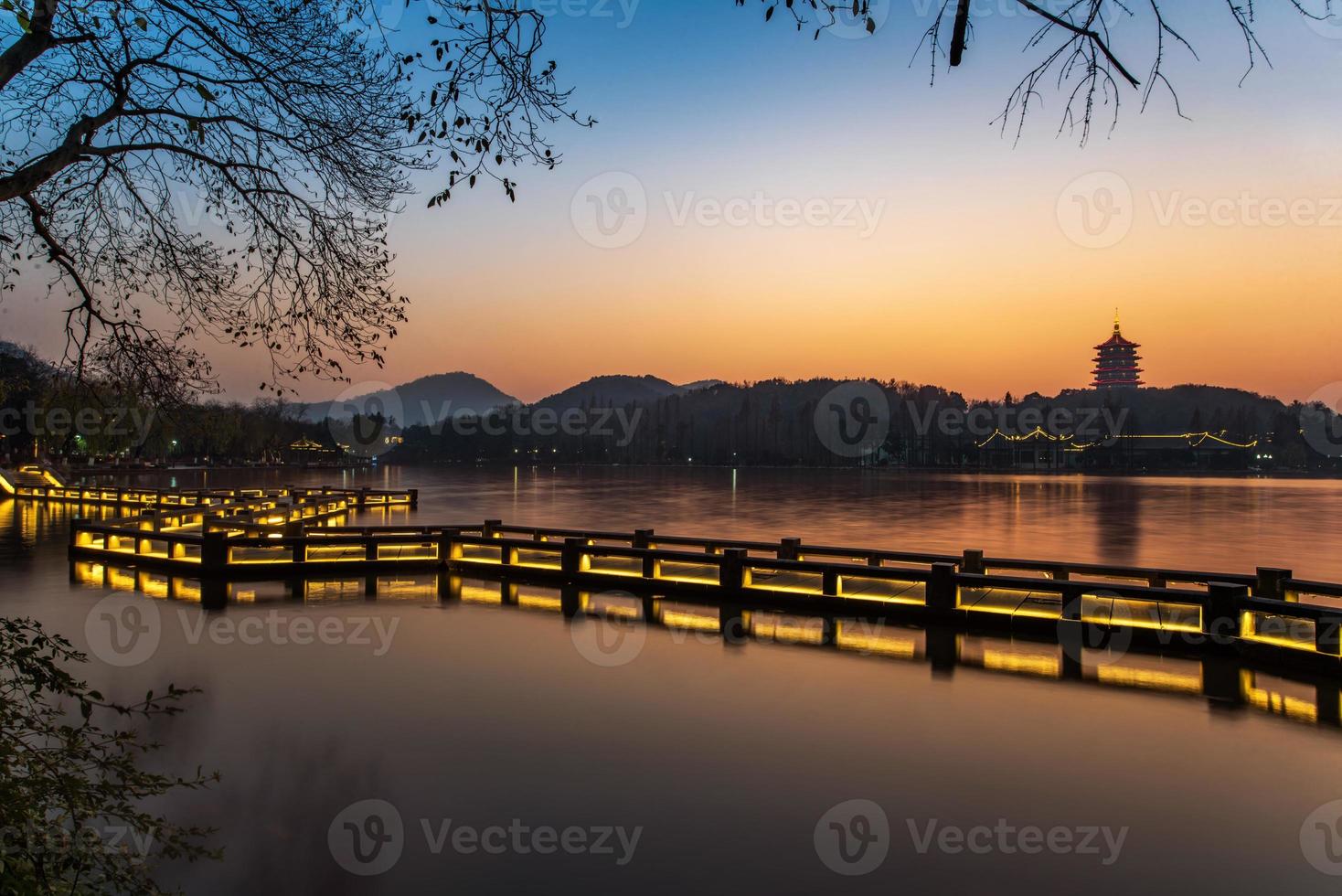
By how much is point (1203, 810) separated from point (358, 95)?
25.4ft

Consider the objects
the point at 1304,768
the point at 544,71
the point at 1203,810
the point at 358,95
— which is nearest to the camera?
the point at 544,71

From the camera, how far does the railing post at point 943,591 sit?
12.9 m

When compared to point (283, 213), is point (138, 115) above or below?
above

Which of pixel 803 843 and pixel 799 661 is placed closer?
pixel 803 843

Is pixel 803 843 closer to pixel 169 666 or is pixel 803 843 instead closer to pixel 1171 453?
pixel 169 666

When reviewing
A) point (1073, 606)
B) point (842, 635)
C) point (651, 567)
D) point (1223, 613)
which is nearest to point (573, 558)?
point (651, 567)

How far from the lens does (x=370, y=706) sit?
8.78 metres

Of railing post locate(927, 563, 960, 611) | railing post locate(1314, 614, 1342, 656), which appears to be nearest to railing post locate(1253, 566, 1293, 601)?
railing post locate(1314, 614, 1342, 656)

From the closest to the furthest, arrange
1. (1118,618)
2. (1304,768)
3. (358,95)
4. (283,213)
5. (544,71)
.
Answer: (544,71)
(358,95)
(283,213)
(1304,768)
(1118,618)

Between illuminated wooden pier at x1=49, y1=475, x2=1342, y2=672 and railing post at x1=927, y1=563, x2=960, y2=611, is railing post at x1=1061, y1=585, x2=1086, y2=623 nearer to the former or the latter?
illuminated wooden pier at x1=49, y1=475, x2=1342, y2=672

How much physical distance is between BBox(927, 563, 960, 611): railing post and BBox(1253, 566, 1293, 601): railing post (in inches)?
175

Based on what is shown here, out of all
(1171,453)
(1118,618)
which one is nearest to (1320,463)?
(1171,453)

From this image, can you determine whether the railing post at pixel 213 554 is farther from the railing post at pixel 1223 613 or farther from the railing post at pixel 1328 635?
the railing post at pixel 1328 635

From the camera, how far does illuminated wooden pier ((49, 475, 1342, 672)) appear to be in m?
11.0
